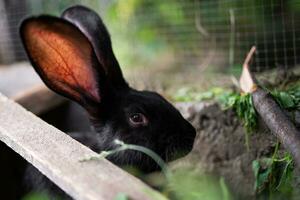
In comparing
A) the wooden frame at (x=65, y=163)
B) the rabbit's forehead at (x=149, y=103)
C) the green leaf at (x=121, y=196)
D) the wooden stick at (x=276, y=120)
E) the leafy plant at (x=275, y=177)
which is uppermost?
the green leaf at (x=121, y=196)

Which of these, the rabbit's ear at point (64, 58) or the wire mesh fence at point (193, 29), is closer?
the rabbit's ear at point (64, 58)

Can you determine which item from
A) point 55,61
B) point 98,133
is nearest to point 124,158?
point 98,133

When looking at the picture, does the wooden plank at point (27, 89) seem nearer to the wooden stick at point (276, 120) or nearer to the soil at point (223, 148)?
the soil at point (223, 148)

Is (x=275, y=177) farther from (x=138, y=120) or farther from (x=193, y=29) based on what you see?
(x=193, y=29)

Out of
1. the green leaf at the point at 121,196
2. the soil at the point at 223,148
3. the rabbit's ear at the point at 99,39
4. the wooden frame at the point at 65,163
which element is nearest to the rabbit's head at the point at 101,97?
the rabbit's ear at the point at 99,39

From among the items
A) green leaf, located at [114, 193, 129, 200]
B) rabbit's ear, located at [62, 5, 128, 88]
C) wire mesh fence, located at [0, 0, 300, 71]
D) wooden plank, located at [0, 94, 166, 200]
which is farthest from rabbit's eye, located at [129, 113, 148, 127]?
wire mesh fence, located at [0, 0, 300, 71]

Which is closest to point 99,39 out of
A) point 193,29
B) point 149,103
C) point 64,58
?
point 64,58

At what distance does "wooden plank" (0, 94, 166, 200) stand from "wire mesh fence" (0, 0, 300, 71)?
1.79m

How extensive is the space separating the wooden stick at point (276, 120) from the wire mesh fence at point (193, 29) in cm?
93

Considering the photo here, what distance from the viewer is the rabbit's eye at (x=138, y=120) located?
275 cm

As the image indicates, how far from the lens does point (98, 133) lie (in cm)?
296

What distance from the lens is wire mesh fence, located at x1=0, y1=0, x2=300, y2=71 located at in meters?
3.61

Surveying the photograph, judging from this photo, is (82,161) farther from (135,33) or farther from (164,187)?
(135,33)

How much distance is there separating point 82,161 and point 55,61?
91 cm
